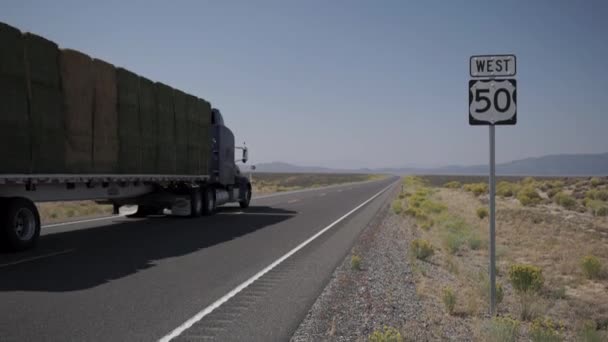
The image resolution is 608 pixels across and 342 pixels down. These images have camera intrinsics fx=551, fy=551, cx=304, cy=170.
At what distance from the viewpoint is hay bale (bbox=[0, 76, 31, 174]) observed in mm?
9672

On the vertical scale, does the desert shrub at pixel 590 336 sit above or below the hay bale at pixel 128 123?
below

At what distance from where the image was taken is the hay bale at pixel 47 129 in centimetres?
1050

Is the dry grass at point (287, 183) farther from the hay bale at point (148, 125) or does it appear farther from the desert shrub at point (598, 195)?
the hay bale at point (148, 125)

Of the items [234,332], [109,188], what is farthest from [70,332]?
[109,188]

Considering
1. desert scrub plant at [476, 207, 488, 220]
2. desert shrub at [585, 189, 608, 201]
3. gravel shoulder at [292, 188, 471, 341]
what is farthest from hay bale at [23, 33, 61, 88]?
desert shrub at [585, 189, 608, 201]

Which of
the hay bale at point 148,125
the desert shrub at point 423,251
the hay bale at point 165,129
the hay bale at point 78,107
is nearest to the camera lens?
the desert shrub at point 423,251

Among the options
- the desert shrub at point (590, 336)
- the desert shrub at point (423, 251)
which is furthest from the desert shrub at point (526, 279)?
the desert shrub at point (423, 251)

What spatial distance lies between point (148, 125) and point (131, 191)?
193 cm

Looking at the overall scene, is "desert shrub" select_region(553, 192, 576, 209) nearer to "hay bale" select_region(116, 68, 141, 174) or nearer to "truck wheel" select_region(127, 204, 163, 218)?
"truck wheel" select_region(127, 204, 163, 218)

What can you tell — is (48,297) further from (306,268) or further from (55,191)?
(55,191)

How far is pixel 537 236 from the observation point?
649 inches

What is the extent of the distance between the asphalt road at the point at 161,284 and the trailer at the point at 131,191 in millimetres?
629

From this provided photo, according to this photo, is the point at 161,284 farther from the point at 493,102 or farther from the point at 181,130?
the point at 181,130

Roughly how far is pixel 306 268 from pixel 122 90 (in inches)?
298
